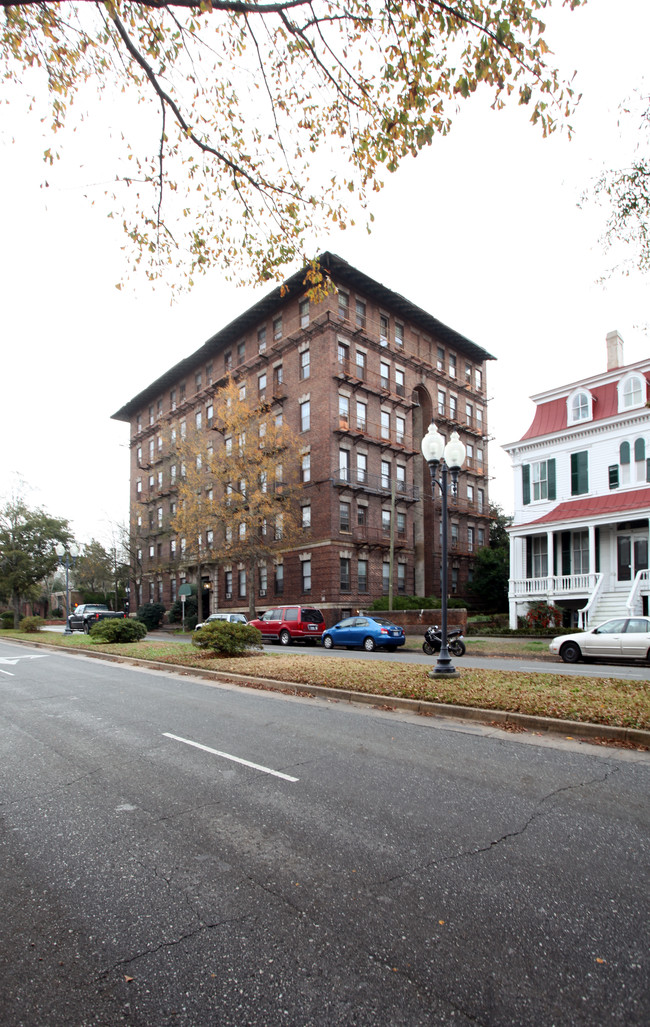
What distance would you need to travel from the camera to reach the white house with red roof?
87.7 ft

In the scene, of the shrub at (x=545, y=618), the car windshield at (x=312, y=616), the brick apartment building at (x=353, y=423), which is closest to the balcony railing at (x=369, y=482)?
the brick apartment building at (x=353, y=423)

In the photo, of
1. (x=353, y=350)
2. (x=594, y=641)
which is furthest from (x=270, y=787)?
(x=353, y=350)

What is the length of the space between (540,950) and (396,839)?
1420 mm

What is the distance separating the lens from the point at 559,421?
31094 millimetres

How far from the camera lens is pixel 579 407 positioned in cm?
3012

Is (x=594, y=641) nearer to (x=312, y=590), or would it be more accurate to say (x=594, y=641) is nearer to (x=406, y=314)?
(x=312, y=590)

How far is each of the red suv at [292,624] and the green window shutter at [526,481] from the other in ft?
42.9

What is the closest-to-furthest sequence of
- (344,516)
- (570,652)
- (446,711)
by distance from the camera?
(446,711)
(570,652)
(344,516)

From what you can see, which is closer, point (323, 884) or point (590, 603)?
point (323, 884)

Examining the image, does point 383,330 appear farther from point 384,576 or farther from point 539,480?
point 384,576

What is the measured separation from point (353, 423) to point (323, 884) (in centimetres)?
3326

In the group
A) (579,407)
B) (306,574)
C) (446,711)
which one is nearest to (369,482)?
(306,574)

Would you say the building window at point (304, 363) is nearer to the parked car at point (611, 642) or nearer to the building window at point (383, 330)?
the building window at point (383, 330)

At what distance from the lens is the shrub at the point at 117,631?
77.4ft
